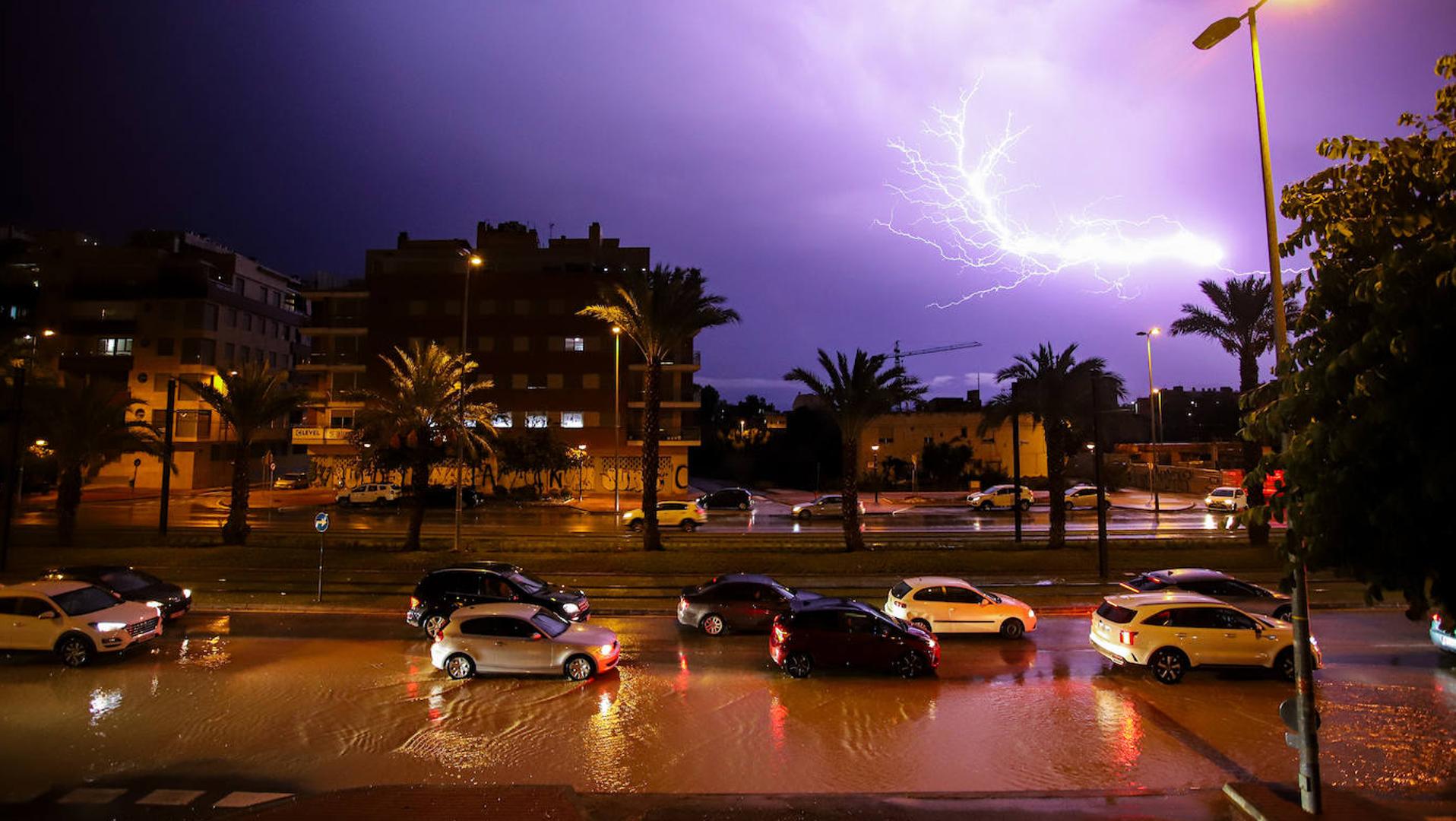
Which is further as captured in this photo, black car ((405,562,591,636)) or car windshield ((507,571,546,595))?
car windshield ((507,571,546,595))

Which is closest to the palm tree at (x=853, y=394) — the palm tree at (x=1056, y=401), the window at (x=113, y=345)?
the palm tree at (x=1056, y=401)

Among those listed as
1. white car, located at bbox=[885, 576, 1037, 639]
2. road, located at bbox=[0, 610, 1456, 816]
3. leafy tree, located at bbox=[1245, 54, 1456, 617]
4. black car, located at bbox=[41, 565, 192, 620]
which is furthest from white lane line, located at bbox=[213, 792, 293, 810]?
white car, located at bbox=[885, 576, 1037, 639]

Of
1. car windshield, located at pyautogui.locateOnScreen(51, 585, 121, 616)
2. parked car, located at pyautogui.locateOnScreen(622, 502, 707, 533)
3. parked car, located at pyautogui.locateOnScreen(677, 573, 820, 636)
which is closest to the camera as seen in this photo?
car windshield, located at pyautogui.locateOnScreen(51, 585, 121, 616)

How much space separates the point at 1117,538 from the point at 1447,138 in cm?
3077

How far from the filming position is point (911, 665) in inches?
550

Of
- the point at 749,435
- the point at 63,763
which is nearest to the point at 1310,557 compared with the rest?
the point at 63,763

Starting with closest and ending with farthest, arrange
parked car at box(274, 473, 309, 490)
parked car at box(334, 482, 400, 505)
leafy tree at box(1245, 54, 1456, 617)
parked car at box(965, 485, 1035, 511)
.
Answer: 1. leafy tree at box(1245, 54, 1456, 617)
2. parked car at box(965, 485, 1035, 511)
3. parked car at box(334, 482, 400, 505)
4. parked car at box(274, 473, 309, 490)

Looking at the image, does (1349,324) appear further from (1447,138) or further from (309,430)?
(309,430)

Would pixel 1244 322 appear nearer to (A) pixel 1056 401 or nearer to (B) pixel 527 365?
(A) pixel 1056 401

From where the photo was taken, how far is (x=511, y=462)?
56.4m

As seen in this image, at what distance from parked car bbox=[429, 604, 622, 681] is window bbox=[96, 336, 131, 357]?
76611 mm

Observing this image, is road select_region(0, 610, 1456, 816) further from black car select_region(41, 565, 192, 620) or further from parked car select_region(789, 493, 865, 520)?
parked car select_region(789, 493, 865, 520)

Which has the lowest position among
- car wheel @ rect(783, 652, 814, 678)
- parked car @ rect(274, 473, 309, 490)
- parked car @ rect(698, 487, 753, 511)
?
car wheel @ rect(783, 652, 814, 678)

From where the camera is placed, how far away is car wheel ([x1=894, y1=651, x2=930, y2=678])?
45.8 ft
